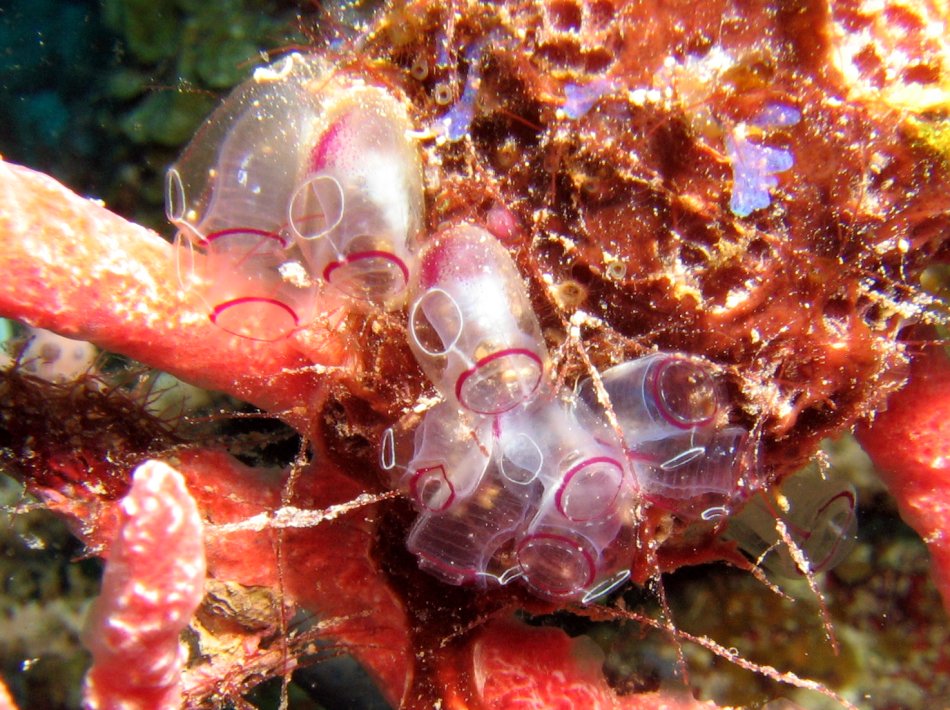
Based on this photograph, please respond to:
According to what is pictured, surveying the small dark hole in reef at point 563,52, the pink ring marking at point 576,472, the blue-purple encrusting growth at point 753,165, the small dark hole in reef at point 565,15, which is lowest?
the pink ring marking at point 576,472

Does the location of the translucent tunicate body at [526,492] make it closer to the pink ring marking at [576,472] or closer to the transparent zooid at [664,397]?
the pink ring marking at [576,472]

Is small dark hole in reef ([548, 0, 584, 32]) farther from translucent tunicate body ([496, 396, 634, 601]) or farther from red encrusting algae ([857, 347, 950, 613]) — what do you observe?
red encrusting algae ([857, 347, 950, 613])

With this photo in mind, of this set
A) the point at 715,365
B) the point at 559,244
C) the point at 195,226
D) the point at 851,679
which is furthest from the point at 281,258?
the point at 851,679

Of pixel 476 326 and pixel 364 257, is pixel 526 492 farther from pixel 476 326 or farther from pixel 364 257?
pixel 364 257

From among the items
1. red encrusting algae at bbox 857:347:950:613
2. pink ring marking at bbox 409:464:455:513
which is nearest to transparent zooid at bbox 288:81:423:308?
pink ring marking at bbox 409:464:455:513

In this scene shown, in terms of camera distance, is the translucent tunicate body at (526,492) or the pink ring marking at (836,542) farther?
the pink ring marking at (836,542)

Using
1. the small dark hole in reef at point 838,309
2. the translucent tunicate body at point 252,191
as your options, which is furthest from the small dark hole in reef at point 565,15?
the small dark hole in reef at point 838,309
